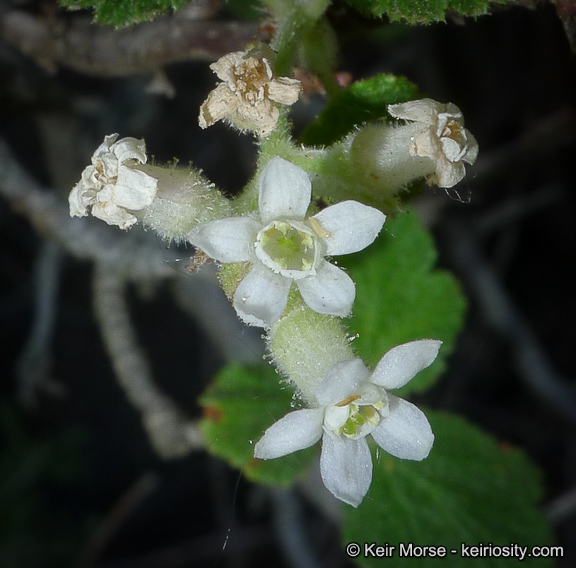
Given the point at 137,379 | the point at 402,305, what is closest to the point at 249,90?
the point at 402,305

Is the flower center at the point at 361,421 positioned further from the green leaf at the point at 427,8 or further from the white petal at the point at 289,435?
the green leaf at the point at 427,8

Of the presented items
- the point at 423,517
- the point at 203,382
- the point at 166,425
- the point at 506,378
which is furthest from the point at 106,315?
the point at 506,378

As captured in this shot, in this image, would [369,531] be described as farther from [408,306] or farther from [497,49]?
[497,49]

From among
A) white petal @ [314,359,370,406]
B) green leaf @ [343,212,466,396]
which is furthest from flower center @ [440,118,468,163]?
green leaf @ [343,212,466,396]

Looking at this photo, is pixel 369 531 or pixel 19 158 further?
pixel 19 158

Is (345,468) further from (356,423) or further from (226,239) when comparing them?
(226,239)

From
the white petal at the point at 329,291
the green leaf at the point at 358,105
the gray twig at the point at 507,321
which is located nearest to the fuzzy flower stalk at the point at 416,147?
the green leaf at the point at 358,105

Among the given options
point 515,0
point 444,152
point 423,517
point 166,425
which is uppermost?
point 515,0
